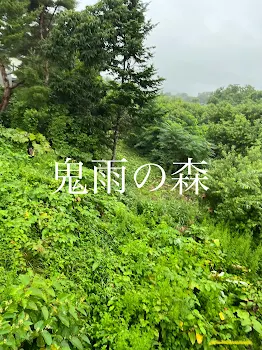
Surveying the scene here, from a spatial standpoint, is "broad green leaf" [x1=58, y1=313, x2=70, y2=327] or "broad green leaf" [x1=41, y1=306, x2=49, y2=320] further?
"broad green leaf" [x1=58, y1=313, x2=70, y2=327]

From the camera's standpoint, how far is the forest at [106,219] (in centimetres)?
222

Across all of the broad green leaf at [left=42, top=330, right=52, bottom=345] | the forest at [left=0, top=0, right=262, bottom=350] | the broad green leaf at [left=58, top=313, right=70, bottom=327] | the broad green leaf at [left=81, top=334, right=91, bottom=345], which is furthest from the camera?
the forest at [left=0, top=0, right=262, bottom=350]

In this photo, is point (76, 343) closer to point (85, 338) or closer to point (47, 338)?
point (85, 338)

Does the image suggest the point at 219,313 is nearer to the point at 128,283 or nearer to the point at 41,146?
the point at 128,283

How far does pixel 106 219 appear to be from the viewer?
3705mm

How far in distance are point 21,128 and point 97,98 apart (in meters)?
2.01

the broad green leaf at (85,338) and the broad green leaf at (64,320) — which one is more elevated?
the broad green leaf at (64,320)

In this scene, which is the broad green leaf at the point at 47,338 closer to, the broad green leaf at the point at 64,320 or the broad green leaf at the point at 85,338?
the broad green leaf at the point at 64,320

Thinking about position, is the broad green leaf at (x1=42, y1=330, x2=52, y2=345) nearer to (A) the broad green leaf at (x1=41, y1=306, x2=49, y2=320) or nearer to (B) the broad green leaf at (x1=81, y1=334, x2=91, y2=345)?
(A) the broad green leaf at (x1=41, y1=306, x2=49, y2=320)

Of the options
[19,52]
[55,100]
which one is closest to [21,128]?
[55,100]

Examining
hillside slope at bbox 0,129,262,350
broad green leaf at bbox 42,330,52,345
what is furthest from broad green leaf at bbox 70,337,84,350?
broad green leaf at bbox 42,330,52,345

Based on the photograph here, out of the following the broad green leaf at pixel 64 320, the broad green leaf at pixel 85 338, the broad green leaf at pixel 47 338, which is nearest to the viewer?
the broad green leaf at pixel 47 338

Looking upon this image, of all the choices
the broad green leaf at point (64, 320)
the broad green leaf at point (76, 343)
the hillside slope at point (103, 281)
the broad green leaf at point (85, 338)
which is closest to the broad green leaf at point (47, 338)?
the hillside slope at point (103, 281)

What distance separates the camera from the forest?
87.3 inches
